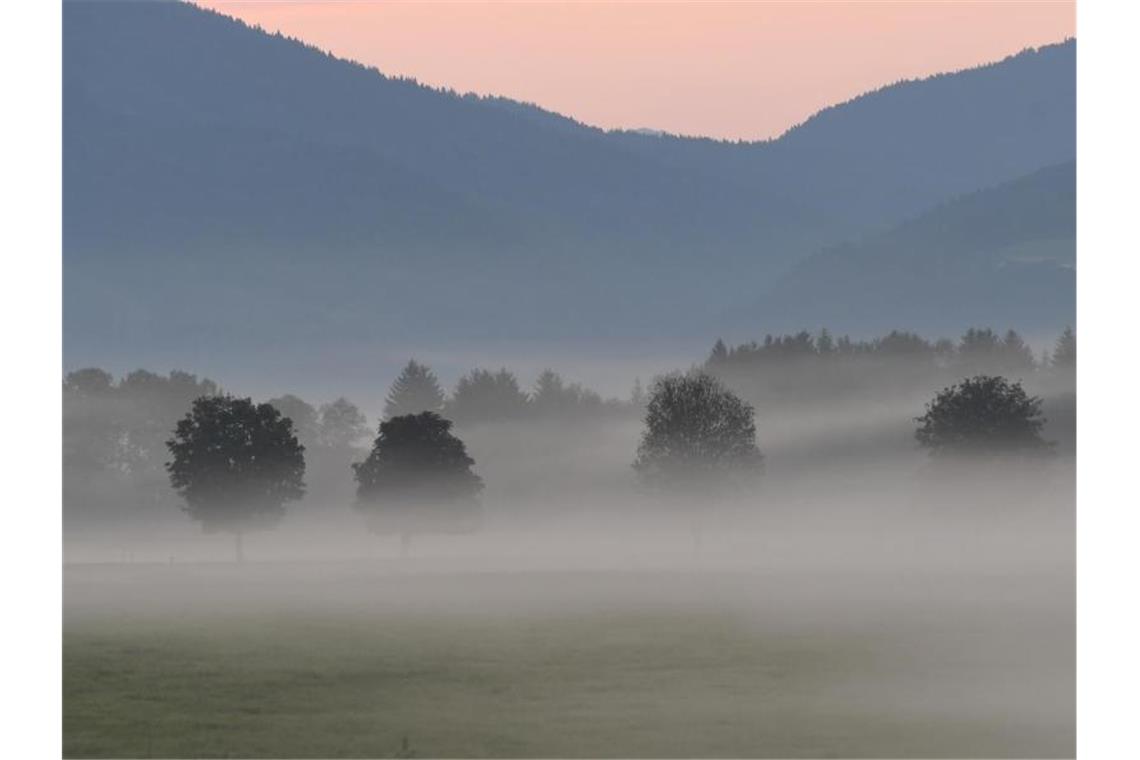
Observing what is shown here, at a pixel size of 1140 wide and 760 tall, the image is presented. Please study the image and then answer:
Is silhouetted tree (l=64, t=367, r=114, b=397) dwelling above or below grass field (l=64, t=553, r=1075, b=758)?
above

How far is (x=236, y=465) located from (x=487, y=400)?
3862 cm

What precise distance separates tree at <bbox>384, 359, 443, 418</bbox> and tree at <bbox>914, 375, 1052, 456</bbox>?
39.0 m

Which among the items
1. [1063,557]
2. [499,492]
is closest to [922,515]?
[1063,557]

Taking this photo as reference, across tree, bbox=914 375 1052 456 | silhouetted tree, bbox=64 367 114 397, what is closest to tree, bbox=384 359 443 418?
silhouetted tree, bbox=64 367 114 397

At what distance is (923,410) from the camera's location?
99.9 meters

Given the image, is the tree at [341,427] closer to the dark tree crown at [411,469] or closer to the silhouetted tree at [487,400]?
the silhouetted tree at [487,400]

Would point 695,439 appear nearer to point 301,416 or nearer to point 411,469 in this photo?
point 411,469

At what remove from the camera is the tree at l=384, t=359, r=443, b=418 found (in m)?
118

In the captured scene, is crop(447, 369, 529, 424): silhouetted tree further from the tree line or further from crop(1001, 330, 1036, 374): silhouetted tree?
crop(1001, 330, 1036, 374): silhouetted tree

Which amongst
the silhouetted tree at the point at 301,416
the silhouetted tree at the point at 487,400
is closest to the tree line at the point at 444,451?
the silhouetted tree at the point at 487,400

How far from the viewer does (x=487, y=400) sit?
126m

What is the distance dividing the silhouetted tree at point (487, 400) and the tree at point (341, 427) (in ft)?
20.7

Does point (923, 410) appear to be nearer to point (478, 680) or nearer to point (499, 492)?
point (499, 492)
